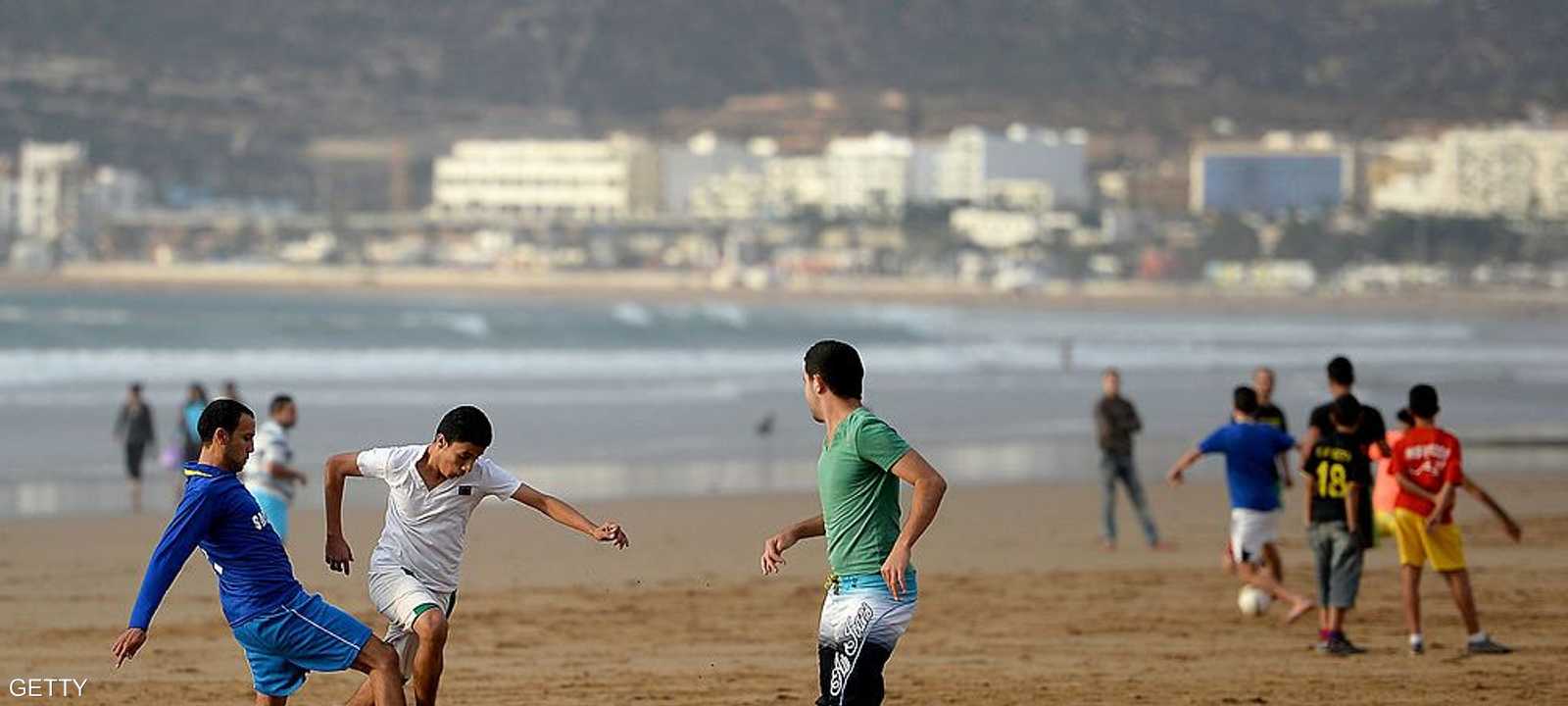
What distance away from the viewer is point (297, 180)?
158m

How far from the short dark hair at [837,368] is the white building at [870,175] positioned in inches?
5516

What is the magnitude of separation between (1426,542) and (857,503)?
403 cm

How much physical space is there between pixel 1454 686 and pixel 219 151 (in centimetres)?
16208

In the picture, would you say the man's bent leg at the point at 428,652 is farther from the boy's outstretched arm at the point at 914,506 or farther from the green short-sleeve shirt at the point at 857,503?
the boy's outstretched arm at the point at 914,506

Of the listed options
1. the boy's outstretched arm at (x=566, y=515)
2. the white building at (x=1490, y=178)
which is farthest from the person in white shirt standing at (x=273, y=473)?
the white building at (x=1490, y=178)

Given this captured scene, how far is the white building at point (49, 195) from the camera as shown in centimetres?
13825

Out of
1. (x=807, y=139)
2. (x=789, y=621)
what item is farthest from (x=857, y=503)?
(x=807, y=139)

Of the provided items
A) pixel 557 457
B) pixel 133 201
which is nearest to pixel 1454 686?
pixel 557 457

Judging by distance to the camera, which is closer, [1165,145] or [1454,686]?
[1454,686]

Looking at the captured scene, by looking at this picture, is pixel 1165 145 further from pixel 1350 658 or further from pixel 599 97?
pixel 1350 658

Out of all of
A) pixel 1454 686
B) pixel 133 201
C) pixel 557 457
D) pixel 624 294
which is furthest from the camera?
pixel 133 201

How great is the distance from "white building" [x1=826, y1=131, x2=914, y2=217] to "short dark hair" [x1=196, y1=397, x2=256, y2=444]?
14001cm

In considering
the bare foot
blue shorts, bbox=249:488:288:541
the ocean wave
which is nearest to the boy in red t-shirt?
the bare foot

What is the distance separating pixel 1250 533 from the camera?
1093 cm
